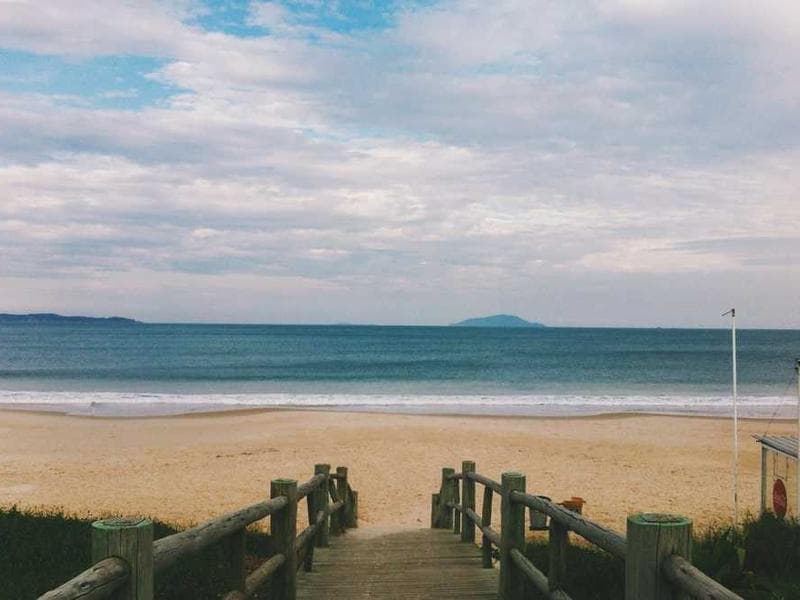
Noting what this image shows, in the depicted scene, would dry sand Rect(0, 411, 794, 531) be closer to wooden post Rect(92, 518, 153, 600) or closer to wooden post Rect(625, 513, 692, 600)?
wooden post Rect(92, 518, 153, 600)

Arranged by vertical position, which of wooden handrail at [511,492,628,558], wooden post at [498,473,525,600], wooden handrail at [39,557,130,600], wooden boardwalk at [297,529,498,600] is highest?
wooden handrail at [39,557,130,600]

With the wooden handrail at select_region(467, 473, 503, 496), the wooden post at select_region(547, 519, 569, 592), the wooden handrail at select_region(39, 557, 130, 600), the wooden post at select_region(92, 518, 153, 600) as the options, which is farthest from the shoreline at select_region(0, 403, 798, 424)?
the wooden handrail at select_region(39, 557, 130, 600)

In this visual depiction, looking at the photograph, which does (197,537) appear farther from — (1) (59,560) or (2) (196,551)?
(1) (59,560)

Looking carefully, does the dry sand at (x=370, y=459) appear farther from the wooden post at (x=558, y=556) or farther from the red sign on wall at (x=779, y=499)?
the wooden post at (x=558, y=556)

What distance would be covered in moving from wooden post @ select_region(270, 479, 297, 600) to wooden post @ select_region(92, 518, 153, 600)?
2.66 m

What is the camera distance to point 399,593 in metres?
6.36

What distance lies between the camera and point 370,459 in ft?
65.6

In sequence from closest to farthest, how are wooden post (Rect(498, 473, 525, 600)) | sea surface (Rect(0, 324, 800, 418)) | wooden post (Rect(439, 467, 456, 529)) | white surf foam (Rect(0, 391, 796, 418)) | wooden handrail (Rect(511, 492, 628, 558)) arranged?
1. wooden handrail (Rect(511, 492, 628, 558))
2. wooden post (Rect(498, 473, 525, 600))
3. wooden post (Rect(439, 467, 456, 529))
4. white surf foam (Rect(0, 391, 796, 418))
5. sea surface (Rect(0, 324, 800, 418))

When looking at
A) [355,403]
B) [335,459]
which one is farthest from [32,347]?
[335,459]

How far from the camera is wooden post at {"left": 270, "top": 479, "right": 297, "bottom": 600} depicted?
5.68 meters

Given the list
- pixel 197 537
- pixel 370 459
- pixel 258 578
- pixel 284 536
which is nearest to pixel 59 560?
pixel 284 536

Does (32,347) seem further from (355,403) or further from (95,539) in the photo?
(95,539)

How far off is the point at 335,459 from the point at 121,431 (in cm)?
938

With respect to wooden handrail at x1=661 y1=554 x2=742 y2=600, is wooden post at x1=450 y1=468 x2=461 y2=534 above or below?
below
